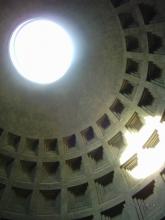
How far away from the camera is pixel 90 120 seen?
849 inches

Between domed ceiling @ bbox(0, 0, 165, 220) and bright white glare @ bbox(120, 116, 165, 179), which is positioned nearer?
bright white glare @ bbox(120, 116, 165, 179)

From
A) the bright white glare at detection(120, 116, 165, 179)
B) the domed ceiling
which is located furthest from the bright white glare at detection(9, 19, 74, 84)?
the bright white glare at detection(120, 116, 165, 179)

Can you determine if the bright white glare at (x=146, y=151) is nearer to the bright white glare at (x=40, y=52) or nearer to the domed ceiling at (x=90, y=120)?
the domed ceiling at (x=90, y=120)

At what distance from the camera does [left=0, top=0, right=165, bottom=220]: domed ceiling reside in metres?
19.2

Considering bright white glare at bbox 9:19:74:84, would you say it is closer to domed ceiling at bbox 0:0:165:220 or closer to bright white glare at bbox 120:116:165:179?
domed ceiling at bbox 0:0:165:220

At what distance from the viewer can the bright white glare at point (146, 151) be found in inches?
747

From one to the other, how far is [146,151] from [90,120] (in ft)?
11.9

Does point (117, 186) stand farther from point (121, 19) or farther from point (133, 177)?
point (121, 19)

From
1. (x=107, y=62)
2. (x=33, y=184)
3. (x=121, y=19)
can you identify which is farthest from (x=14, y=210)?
(x=121, y=19)

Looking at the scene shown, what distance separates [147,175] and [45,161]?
19.4 feet

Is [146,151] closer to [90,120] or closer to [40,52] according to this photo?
[90,120]

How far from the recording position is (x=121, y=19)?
19422mm

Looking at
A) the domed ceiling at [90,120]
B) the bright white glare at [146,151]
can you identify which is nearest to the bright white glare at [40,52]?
the domed ceiling at [90,120]

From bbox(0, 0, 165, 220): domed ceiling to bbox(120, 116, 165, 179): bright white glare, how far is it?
0.06 metres
